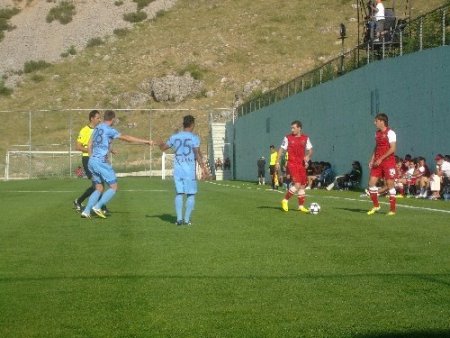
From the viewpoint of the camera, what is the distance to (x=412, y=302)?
8.11 metres

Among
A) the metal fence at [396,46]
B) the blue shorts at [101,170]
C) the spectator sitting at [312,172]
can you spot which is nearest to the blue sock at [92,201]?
the blue shorts at [101,170]

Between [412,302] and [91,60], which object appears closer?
[412,302]

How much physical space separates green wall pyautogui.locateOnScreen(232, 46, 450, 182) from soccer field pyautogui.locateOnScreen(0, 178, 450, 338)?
14629mm

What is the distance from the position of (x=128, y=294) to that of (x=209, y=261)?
2448mm

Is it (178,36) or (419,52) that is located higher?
(178,36)

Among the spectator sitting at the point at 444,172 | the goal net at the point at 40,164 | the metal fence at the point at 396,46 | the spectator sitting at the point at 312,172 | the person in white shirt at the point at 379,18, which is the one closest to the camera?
the spectator sitting at the point at 444,172

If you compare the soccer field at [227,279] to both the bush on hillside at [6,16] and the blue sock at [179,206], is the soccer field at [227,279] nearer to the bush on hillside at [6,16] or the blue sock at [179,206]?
the blue sock at [179,206]

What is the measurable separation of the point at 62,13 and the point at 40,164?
39.9 metres

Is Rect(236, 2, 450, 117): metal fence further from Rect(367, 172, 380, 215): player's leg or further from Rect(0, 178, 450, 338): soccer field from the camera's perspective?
Rect(0, 178, 450, 338): soccer field

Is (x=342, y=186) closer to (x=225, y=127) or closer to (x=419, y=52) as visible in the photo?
(x=419, y=52)

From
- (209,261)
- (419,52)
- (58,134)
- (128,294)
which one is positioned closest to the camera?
(128,294)

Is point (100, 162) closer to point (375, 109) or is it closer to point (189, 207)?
point (189, 207)

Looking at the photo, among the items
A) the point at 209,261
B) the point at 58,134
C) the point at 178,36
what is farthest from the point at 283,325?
the point at 178,36

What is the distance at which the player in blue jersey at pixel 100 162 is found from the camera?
60.3 ft
